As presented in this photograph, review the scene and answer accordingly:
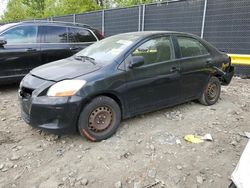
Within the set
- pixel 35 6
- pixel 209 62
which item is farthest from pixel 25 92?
pixel 35 6

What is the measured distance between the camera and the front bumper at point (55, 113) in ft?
11.7

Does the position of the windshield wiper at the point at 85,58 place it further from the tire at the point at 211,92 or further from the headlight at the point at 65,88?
the tire at the point at 211,92

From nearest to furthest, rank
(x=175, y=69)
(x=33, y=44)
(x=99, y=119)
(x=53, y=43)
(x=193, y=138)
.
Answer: (x=99, y=119)
(x=193, y=138)
(x=175, y=69)
(x=33, y=44)
(x=53, y=43)

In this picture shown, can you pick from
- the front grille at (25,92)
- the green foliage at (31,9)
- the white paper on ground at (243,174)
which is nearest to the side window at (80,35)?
the front grille at (25,92)

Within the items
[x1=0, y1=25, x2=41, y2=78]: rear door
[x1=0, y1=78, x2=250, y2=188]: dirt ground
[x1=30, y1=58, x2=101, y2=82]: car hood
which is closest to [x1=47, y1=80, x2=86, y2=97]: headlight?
[x1=30, y1=58, x2=101, y2=82]: car hood

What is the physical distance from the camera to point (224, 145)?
399cm

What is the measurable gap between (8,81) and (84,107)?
3436 mm

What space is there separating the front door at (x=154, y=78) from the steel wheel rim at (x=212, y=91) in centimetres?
98

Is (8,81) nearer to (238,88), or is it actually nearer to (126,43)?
(126,43)

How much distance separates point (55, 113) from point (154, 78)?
176 centimetres

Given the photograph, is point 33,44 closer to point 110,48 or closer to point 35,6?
point 110,48

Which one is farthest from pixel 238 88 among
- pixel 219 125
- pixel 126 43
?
pixel 126 43

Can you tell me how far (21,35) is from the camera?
254 inches

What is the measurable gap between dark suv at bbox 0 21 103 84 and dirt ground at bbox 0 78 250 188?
165 cm
